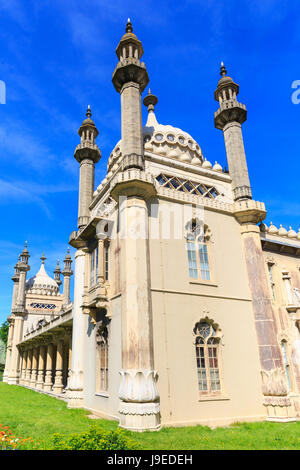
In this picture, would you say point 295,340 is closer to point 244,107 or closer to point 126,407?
point 126,407

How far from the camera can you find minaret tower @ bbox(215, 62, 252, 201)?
685 inches

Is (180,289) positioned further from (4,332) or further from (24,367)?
(4,332)

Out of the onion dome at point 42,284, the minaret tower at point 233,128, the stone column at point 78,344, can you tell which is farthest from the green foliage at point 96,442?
the onion dome at point 42,284

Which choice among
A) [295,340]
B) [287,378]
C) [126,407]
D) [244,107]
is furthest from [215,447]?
[244,107]

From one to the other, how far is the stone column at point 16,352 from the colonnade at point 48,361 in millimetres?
557

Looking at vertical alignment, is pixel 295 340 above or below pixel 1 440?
above

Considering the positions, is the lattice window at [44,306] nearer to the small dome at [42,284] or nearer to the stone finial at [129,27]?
the small dome at [42,284]

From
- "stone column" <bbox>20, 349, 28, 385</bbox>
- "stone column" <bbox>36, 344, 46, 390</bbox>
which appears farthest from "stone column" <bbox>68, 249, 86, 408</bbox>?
"stone column" <bbox>20, 349, 28, 385</bbox>

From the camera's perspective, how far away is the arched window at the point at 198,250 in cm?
1474

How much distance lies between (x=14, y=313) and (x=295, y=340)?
3790cm

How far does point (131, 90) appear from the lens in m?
15.8

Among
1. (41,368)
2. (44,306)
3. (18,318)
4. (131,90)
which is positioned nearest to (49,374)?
(41,368)

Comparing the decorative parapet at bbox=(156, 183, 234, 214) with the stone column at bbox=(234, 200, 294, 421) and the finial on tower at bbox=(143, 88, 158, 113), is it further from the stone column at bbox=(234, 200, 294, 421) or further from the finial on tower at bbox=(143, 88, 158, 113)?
the finial on tower at bbox=(143, 88, 158, 113)
